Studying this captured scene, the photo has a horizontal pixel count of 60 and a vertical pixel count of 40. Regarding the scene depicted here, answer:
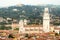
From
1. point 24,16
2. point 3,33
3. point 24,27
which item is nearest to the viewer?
point 3,33

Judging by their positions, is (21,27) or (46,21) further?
(46,21)

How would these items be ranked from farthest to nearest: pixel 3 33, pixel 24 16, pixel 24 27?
pixel 24 16
pixel 24 27
pixel 3 33

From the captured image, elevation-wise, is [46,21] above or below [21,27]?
above

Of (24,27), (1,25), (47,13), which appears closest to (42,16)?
(47,13)

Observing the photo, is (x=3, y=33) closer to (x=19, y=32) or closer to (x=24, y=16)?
(x=19, y=32)
